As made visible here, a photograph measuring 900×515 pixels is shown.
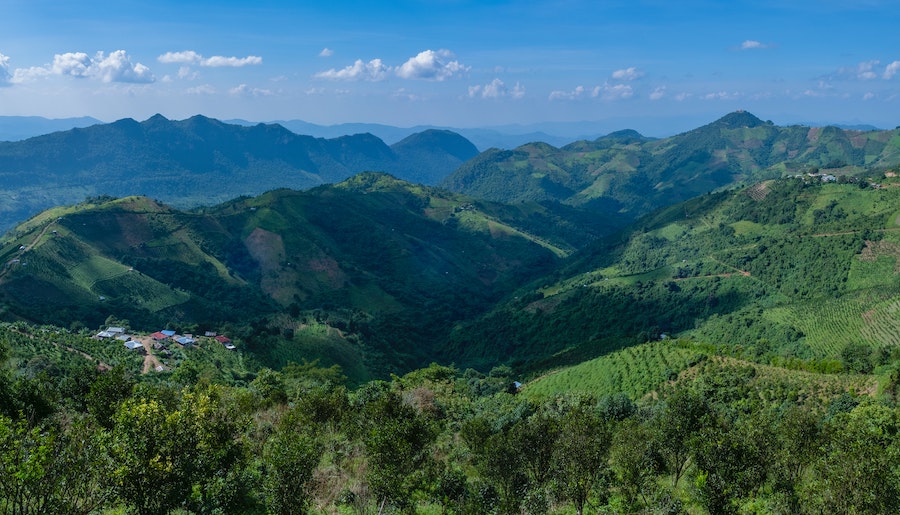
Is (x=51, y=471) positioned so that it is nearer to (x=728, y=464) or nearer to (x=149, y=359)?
(x=728, y=464)

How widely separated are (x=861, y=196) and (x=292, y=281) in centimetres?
18510

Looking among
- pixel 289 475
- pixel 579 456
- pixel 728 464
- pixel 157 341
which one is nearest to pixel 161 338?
pixel 157 341

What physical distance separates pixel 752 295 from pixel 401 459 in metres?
136

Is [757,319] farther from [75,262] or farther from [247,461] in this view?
[75,262]

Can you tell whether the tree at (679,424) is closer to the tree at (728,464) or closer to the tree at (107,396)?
the tree at (728,464)

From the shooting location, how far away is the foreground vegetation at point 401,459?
61.4 ft

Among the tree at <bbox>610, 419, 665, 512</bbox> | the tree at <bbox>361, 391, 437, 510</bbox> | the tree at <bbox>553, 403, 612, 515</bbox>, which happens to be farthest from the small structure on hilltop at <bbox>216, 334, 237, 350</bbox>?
the tree at <bbox>610, 419, 665, 512</bbox>

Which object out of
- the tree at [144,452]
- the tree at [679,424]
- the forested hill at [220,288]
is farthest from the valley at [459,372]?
the forested hill at [220,288]

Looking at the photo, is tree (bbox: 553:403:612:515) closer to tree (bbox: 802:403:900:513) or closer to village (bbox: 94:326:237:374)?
tree (bbox: 802:403:900:513)

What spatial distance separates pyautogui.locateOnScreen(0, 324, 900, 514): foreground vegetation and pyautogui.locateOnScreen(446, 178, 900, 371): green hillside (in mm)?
51353

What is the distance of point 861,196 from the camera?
6491 inches

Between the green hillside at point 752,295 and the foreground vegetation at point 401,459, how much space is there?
51.4 meters

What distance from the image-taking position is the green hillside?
327 feet

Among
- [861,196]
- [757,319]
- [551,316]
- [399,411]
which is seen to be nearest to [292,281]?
[551,316]
